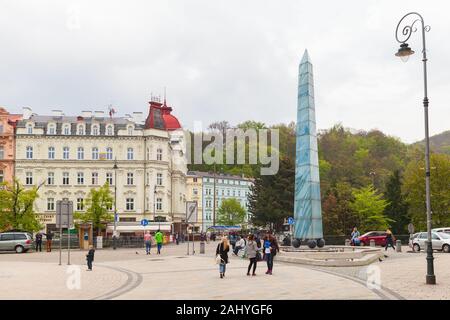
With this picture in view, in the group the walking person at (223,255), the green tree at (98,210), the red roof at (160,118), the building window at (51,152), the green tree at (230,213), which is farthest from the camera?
the green tree at (230,213)

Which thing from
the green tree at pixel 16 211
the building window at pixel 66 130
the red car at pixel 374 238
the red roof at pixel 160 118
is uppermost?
the red roof at pixel 160 118

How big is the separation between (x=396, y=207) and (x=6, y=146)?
4701 cm

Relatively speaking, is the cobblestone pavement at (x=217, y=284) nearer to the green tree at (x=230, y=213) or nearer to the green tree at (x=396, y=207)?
the green tree at (x=396, y=207)

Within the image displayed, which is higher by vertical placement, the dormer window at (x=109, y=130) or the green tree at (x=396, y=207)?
the dormer window at (x=109, y=130)

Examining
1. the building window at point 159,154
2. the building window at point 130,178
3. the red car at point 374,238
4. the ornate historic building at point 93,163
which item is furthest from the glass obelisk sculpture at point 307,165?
the building window at point 130,178

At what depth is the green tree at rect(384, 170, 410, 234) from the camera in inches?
2579

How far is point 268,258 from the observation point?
22.6 meters

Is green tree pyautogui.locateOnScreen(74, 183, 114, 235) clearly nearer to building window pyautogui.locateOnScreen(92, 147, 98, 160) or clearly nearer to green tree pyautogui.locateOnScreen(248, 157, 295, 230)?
building window pyautogui.locateOnScreen(92, 147, 98, 160)

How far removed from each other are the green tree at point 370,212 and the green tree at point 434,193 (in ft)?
10.0

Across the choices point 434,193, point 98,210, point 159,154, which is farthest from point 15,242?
point 434,193

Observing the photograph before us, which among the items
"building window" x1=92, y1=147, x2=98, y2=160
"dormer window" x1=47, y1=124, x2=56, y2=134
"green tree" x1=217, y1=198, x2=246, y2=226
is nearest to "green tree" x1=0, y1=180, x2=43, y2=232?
"building window" x1=92, y1=147, x2=98, y2=160

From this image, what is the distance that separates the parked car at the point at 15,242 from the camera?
44.3 meters

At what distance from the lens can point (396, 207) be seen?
66438 millimetres

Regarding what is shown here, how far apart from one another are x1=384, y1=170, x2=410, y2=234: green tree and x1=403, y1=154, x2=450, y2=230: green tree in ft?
3.10
